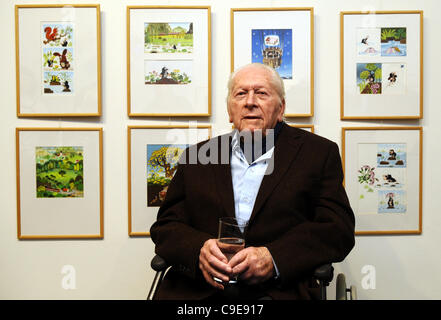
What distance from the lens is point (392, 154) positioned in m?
1.79

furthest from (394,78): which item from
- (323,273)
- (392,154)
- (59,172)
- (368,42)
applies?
(59,172)

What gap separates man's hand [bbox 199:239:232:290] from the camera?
1.12m

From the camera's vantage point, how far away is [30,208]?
1.81 metres

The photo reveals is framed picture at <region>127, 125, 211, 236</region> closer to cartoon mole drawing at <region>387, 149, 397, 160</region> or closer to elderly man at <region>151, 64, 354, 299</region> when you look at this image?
elderly man at <region>151, 64, 354, 299</region>

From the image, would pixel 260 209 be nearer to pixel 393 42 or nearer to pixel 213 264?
pixel 213 264

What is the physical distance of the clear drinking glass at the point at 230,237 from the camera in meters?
1.10

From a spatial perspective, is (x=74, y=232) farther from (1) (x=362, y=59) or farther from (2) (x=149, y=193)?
(1) (x=362, y=59)

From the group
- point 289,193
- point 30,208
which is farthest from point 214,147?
point 30,208

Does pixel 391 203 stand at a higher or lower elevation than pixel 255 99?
lower

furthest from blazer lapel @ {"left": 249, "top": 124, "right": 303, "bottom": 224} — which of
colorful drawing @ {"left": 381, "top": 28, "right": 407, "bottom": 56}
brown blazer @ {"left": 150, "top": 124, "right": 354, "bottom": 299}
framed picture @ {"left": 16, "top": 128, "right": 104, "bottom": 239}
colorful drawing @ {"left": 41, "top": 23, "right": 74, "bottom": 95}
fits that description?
colorful drawing @ {"left": 41, "top": 23, "right": 74, "bottom": 95}

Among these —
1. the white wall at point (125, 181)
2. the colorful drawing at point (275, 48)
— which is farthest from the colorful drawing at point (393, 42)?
the colorful drawing at point (275, 48)

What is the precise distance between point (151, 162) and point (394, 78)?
1256 millimetres

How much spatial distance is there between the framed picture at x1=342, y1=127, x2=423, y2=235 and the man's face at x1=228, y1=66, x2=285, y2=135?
616 millimetres

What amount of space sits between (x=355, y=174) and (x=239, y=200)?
2.42 ft
